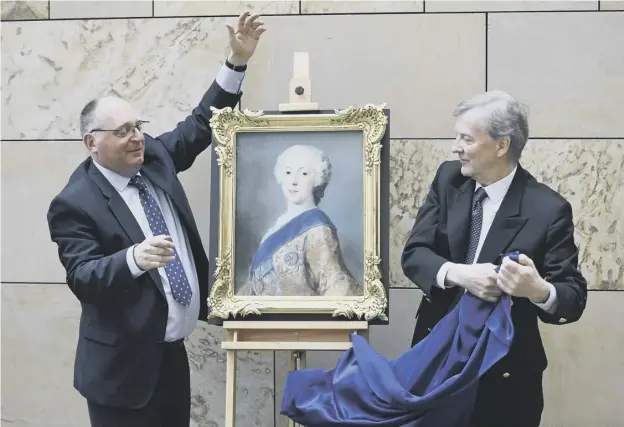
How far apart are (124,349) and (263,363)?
0.87 metres

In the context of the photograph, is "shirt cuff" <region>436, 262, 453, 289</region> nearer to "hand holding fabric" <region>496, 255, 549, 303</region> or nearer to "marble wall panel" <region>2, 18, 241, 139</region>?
"hand holding fabric" <region>496, 255, 549, 303</region>

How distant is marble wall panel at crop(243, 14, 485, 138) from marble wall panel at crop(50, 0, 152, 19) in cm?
53

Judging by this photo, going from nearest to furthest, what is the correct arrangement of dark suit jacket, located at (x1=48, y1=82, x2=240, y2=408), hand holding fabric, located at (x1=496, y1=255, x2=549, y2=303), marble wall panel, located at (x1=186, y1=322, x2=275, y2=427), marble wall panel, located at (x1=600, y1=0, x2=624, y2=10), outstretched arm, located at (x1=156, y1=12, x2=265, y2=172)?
1. hand holding fabric, located at (x1=496, y1=255, x2=549, y2=303)
2. dark suit jacket, located at (x1=48, y1=82, x2=240, y2=408)
3. outstretched arm, located at (x1=156, y1=12, x2=265, y2=172)
4. marble wall panel, located at (x1=600, y1=0, x2=624, y2=10)
5. marble wall panel, located at (x1=186, y1=322, x2=275, y2=427)

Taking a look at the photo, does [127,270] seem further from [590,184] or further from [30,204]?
[590,184]

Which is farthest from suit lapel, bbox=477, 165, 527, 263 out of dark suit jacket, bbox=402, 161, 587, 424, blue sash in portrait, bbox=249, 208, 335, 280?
blue sash in portrait, bbox=249, 208, 335, 280

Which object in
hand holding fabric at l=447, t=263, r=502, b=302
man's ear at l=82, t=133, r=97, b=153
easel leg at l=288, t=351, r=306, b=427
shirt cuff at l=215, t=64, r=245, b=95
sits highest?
shirt cuff at l=215, t=64, r=245, b=95

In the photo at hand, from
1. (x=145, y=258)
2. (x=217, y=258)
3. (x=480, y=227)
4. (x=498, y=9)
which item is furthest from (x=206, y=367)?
(x=498, y=9)

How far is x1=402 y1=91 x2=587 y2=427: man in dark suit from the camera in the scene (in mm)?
2387

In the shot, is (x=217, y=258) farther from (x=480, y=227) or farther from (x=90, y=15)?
(x=90, y=15)

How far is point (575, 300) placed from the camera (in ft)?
7.73

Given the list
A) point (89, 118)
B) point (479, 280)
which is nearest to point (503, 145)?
point (479, 280)

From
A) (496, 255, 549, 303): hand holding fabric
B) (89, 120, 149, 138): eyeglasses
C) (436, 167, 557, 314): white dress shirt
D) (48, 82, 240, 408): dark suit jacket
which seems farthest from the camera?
(89, 120, 149, 138): eyeglasses

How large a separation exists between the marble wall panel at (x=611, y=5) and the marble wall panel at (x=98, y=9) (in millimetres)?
1830

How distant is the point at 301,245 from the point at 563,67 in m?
1.34
